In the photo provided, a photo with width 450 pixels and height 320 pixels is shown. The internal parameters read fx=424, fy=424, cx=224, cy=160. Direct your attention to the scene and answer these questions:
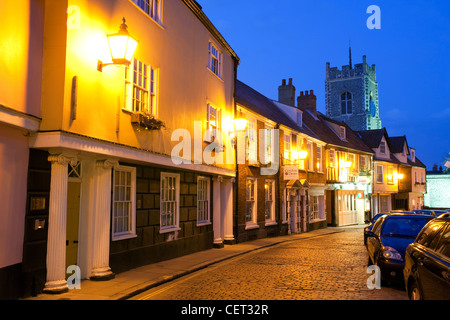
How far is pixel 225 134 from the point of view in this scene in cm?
1773

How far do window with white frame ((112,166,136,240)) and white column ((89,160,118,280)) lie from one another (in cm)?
73

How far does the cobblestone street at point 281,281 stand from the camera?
8406 mm

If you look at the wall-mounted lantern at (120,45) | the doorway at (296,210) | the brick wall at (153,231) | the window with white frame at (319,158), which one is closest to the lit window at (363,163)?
the window with white frame at (319,158)

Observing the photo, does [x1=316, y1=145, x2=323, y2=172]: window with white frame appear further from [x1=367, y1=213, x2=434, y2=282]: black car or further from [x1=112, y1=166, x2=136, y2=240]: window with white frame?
[x1=112, y1=166, x2=136, y2=240]: window with white frame

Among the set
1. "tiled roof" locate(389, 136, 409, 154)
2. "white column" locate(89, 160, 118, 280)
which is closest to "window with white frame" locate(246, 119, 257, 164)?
"white column" locate(89, 160, 118, 280)

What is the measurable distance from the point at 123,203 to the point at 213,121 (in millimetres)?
6385

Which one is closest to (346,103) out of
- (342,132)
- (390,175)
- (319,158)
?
(390,175)

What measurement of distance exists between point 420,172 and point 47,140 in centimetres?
5125

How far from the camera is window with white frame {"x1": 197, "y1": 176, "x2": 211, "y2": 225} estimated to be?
16.2 metres

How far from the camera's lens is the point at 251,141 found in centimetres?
2105

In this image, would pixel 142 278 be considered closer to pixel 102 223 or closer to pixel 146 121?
pixel 102 223

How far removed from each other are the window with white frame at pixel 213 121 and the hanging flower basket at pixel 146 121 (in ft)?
14.6
